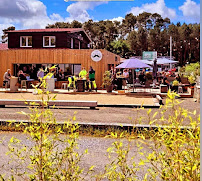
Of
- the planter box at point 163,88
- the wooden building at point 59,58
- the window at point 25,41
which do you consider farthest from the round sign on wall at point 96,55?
the window at point 25,41

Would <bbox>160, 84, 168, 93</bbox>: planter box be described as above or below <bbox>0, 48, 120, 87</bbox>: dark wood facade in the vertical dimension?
below

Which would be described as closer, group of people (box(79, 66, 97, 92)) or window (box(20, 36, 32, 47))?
group of people (box(79, 66, 97, 92))

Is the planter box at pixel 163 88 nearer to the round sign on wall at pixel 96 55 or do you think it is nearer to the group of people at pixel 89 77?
the group of people at pixel 89 77

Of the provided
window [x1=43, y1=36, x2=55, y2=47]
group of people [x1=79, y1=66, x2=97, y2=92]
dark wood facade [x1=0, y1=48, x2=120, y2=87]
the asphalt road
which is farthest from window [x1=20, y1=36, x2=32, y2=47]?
the asphalt road

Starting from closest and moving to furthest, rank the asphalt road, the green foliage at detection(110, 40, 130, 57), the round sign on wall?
the asphalt road
the round sign on wall
the green foliage at detection(110, 40, 130, 57)

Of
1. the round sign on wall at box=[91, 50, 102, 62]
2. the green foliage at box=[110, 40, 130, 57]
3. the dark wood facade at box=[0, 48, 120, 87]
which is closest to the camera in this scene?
the round sign on wall at box=[91, 50, 102, 62]

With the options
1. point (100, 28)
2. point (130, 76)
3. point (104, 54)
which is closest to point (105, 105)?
point (130, 76)

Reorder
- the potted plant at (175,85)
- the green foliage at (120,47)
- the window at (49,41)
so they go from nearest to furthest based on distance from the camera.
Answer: the potted plant at (175,85)
the window at (49,41)
the green foliage at (120,47)

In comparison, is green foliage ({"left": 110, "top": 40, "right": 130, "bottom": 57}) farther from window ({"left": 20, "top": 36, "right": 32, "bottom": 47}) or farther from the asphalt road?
the asphalt road

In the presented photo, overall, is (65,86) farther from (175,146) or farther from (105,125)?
(175,146)

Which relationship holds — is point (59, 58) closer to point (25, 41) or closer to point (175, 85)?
point (25, 41)

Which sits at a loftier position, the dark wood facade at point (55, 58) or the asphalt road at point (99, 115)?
the dark wood facade at point (55, 58)

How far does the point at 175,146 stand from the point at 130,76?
1867cm

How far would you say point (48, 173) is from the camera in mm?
2756
